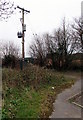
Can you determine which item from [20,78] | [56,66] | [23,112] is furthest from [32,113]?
[56,66]

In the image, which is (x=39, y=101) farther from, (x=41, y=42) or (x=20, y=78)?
(x=41, y=42)

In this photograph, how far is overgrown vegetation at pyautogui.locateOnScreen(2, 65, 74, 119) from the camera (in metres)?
11.3

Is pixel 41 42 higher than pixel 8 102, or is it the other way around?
pixel 41 42

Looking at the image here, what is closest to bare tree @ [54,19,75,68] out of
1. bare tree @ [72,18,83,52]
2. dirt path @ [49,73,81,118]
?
bare tree @ [72,18,83,52]

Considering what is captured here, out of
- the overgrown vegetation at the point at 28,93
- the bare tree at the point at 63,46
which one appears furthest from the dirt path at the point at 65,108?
the bare tree at the point at 63,46

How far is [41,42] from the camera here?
1473 inches

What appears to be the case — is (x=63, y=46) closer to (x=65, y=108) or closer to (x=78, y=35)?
(x=78, y=35)

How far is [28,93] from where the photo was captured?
15.0m

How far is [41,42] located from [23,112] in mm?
26724

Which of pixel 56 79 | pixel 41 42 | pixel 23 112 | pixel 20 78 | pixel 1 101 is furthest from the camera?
pixel 41 42

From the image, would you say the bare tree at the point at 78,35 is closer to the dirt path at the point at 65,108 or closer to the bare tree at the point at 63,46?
the bare tree at the point at 63,46

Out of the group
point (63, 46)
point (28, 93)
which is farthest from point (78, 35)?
point (28, 93)

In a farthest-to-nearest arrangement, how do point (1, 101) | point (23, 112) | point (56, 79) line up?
1. point (56, 79)
2. point (1, 101)
3. point (23, 112)

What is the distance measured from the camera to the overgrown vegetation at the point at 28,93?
11.3 metres
